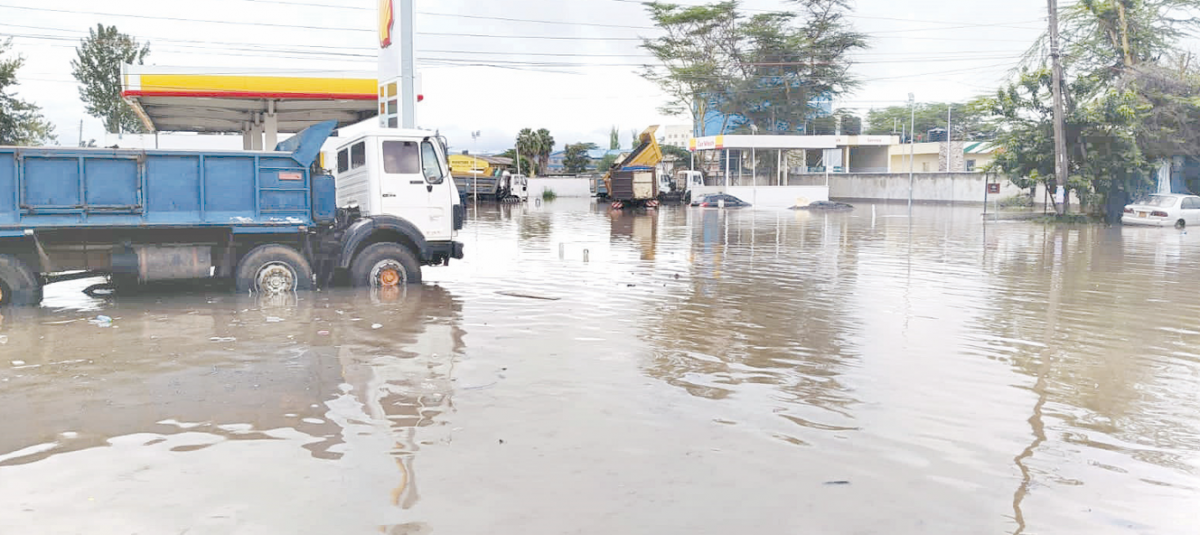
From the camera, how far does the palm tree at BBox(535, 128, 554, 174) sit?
88.0 metres

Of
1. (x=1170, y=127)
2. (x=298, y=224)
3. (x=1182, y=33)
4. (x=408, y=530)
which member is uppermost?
(x=1182, y=33)

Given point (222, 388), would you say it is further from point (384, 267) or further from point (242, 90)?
A: point (242, 90)

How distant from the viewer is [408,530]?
462 centimetres

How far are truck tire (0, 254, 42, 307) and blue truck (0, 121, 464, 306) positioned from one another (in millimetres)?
13

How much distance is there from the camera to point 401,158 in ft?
46.2

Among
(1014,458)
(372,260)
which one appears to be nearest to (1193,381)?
(1014,458)

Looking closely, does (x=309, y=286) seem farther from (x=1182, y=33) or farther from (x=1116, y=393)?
(x=1182, y=33)

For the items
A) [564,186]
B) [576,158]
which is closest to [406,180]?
[564,186]

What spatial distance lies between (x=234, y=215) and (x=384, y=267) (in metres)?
2.29

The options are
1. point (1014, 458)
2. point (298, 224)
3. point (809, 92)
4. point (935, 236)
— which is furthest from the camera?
point (809, 92)

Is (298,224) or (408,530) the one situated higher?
(298,224)

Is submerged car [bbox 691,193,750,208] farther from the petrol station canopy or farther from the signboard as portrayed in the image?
the petrol station canopy

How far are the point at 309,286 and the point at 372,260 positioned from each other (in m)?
1.00

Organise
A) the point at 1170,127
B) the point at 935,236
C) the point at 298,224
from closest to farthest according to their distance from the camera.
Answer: the point at 298,224, the point at 935,236, the point at 1170,127
